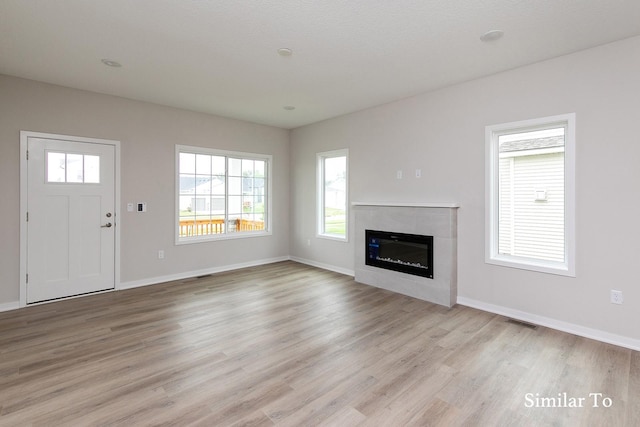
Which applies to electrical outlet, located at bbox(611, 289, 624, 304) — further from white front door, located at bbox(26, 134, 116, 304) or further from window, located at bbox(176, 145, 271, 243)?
white front door, located at bbox(26, 134, 116, 304)

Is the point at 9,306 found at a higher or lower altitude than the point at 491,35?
lower

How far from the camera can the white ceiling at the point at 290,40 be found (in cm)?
239

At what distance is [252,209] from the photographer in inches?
242

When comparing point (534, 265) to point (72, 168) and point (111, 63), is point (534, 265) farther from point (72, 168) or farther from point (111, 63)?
point (72, 168)

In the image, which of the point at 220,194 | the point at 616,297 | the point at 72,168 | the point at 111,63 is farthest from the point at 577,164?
the point at 72,168

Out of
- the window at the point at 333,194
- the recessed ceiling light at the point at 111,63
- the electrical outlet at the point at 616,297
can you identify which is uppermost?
the recessed ceiling light at the point at 111,63

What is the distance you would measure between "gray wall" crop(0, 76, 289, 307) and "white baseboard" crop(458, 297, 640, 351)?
154 inches

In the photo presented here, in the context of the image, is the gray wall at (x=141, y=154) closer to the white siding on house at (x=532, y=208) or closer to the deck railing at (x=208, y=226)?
the deck railing at (x=208, y=226)

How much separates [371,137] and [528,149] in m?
2.18

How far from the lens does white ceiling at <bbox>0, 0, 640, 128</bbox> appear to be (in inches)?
94.0

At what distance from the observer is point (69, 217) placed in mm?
4102

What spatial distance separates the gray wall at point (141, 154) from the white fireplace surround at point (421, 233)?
2251 mm

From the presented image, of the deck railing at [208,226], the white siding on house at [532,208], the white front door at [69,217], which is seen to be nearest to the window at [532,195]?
the white siding on house at [532,208]

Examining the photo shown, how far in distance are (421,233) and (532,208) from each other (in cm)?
126
